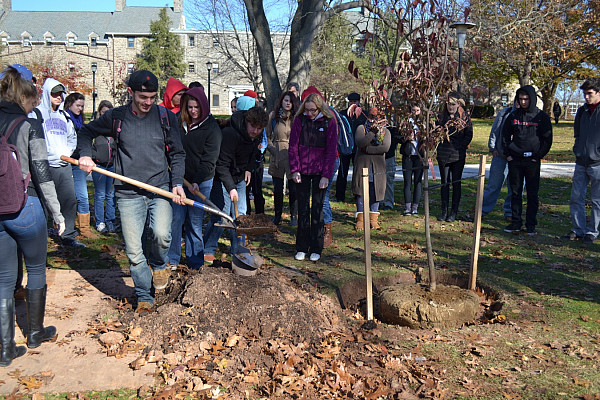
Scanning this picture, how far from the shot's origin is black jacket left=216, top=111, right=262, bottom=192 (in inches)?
267

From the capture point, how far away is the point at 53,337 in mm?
4770

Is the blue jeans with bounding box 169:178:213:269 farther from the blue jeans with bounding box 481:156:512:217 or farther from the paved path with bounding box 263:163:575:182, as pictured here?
the paved path with bounding box 263:163:575:182

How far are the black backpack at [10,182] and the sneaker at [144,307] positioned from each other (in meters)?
1.59

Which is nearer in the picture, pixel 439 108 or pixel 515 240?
pixel 439 108

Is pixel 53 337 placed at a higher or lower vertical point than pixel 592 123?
lower

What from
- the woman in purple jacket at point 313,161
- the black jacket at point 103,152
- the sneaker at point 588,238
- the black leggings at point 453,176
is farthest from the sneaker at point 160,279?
the sneaker at point 588,238

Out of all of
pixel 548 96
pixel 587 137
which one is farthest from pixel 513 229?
pixel 548 96

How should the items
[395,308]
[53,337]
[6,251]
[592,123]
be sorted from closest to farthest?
[6,251] → [53,337] → [395,308] → [592,123]

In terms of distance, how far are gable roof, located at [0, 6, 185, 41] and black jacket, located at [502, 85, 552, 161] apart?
59844 mm

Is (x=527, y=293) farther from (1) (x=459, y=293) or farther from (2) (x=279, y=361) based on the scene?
(2) (x=279, y=361)

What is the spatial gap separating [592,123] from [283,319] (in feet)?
19.8

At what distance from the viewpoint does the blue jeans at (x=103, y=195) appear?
874 cm

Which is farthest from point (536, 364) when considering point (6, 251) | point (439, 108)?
Answer: point (6, 251)

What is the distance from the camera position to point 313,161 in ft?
23.5
